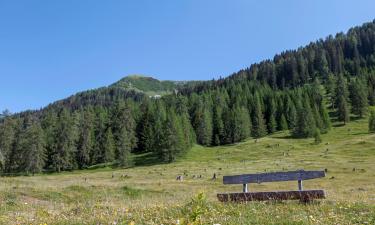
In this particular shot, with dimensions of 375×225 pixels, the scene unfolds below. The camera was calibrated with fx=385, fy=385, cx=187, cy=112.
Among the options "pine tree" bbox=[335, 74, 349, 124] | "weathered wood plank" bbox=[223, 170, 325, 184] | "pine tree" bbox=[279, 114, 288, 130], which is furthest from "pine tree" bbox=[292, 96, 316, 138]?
"weathered wood plank" bbox=[223, 170, 325, 184]

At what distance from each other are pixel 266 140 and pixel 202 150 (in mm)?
18740

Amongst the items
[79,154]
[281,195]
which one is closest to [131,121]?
[79,154]

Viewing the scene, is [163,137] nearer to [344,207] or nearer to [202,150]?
[202,150]

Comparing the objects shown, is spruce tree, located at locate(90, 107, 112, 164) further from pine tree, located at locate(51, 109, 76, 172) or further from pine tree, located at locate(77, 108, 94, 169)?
pine tree, located at locate(51, 109, 76, 172)

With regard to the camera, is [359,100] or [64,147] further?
[359,100]

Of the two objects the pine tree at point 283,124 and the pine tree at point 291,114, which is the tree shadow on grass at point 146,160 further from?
the pine tree at point 283,124

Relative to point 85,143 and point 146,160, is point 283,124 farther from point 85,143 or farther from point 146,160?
point 85,143

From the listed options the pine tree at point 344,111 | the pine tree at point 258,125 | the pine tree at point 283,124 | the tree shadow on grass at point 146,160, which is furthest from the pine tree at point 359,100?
the tree shadow on grass at point 146,160

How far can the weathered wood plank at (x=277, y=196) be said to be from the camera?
12.0m

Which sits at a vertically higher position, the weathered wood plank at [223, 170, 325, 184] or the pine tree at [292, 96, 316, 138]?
the pine tree at [292, 96, 316, 138]

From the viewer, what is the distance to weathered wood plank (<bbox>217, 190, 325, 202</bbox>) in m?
12.0

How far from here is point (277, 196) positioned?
1262cm

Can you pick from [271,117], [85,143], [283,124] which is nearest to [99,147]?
[85,143]

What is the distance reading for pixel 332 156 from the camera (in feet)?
250
